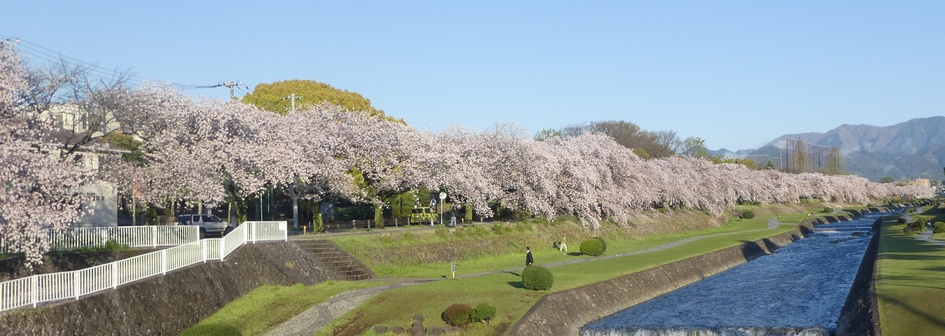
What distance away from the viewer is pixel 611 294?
40.3 m

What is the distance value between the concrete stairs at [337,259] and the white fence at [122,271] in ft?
4.84

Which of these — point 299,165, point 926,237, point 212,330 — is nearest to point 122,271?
point 212,330

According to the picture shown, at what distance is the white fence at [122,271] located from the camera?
25.3m

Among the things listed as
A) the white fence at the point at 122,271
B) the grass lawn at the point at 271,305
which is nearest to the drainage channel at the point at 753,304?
the grass lawn at the point at 271,305

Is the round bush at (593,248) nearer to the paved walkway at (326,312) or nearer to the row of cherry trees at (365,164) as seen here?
the row of cherry trees at (365,164)

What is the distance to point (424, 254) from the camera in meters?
50.6

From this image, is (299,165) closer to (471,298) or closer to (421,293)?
(421,293)

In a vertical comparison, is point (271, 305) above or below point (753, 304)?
above

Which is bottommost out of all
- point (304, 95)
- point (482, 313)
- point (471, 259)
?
point (482, 313)

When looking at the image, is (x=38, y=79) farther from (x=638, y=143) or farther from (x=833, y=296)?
(x=638, y=143)

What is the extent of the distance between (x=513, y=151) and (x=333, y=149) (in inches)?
639

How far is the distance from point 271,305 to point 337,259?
775 centimetres

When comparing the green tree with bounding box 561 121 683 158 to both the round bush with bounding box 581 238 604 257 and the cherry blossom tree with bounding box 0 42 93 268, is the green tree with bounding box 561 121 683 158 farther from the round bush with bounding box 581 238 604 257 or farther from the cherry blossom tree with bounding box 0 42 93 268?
the cherry blossom tree with bounding box 0 42 93 268

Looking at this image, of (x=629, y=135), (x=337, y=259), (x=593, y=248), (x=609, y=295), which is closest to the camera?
(x=609, y=295)
